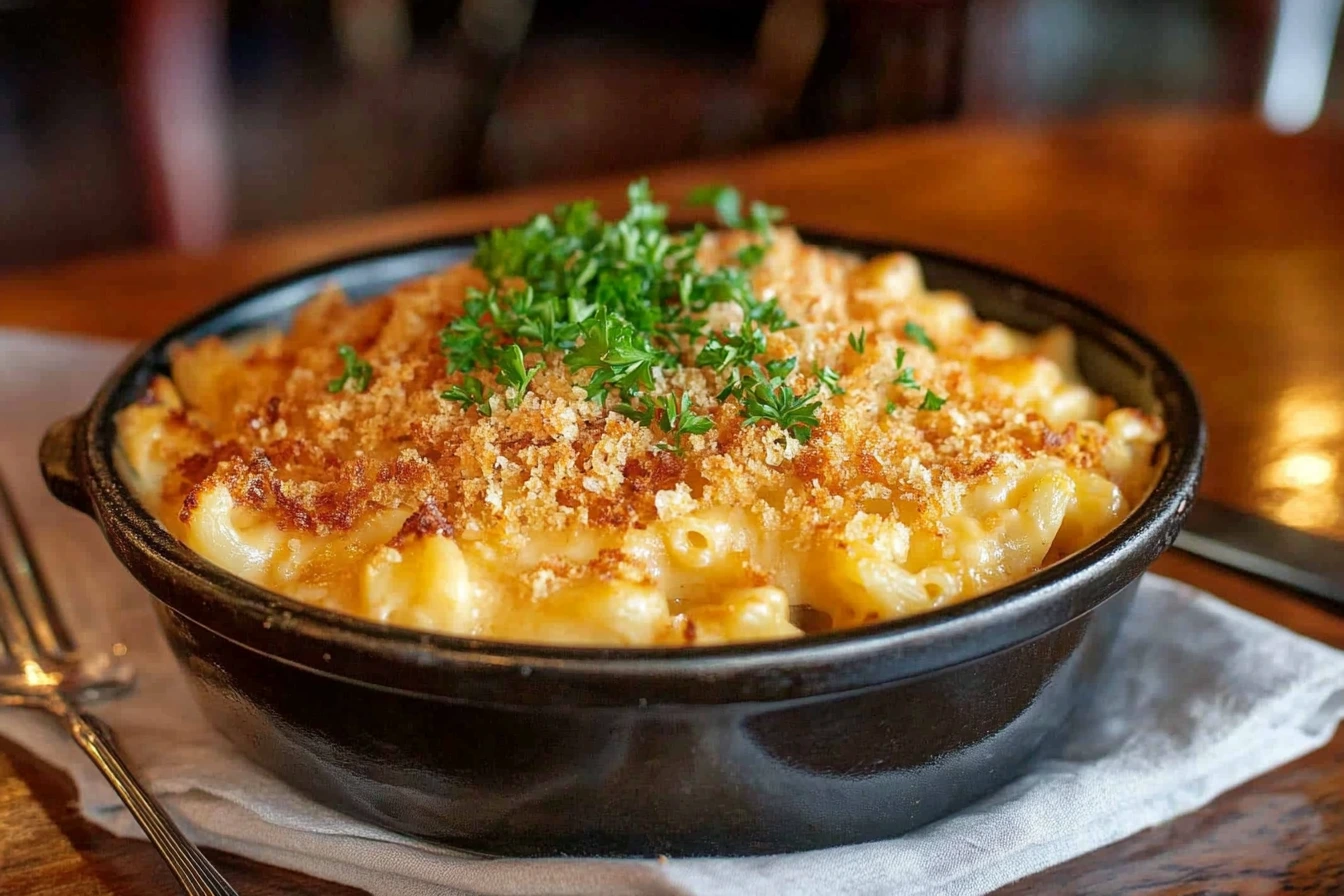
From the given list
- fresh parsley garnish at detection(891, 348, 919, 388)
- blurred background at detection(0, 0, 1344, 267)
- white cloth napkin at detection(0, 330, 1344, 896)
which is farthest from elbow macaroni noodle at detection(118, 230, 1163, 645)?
blurred background at detection(0, 0, 1344, 267)

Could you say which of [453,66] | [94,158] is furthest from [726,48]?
[94,158]

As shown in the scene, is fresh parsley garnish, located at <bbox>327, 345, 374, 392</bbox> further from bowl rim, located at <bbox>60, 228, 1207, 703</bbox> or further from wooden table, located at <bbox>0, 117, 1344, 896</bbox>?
wooden table, located at <bbox>0, 117, 1344, 896</bbox>

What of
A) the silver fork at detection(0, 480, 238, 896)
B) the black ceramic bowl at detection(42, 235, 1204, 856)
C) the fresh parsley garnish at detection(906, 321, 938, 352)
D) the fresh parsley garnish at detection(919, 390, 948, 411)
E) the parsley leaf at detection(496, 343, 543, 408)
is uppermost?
the parsley leaf at detection(496, 343, 543, 408)

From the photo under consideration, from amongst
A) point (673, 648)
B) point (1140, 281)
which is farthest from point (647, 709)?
point (1140, 281)

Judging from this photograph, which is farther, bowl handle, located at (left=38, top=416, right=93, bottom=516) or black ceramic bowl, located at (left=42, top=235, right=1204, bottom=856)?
bowl handle, located at (left=38, top=416, right=93, bottom=516)

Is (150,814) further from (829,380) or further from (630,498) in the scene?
(829,380)

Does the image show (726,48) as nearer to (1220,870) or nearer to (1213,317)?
(1213,317)
